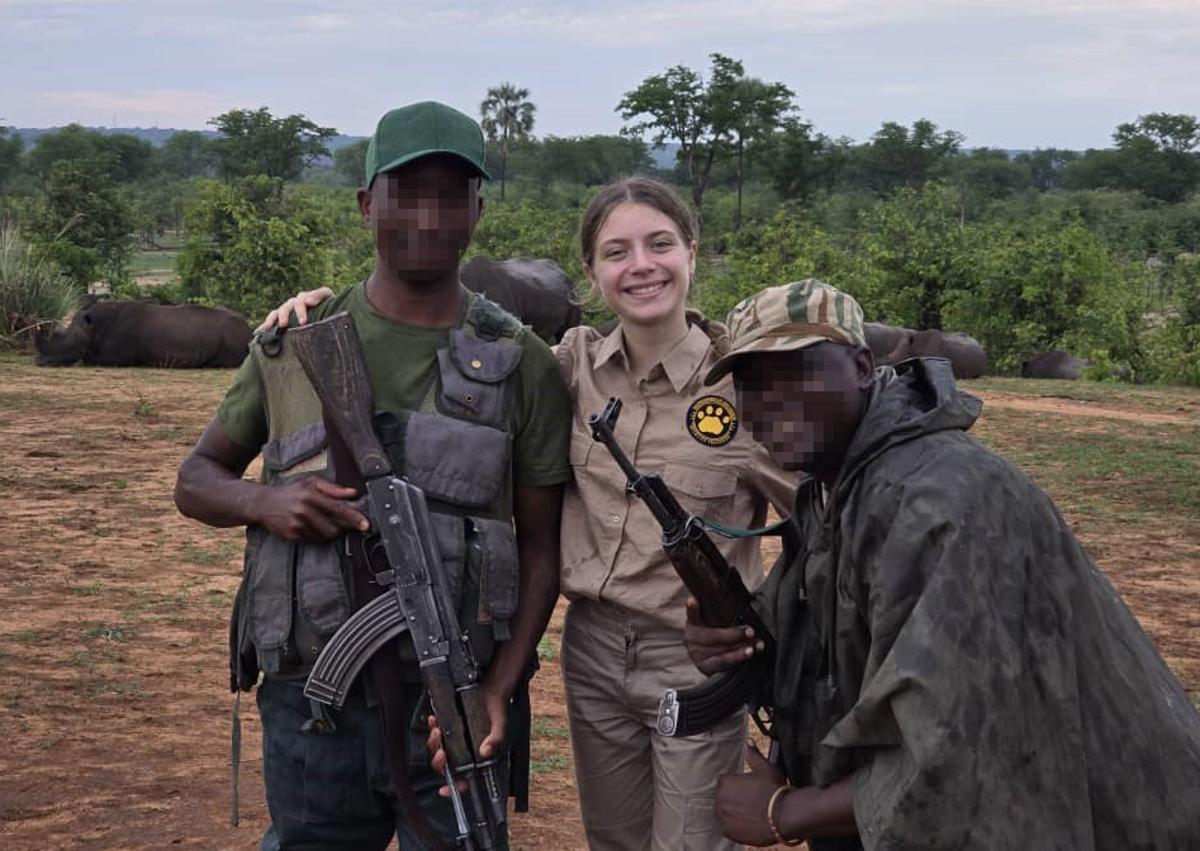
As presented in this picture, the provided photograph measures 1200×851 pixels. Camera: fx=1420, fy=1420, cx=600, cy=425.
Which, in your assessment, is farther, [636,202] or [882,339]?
[882,339]

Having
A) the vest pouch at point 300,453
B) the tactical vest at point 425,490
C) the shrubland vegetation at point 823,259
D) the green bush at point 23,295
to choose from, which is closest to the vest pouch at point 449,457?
the tactical vest at point 425,490

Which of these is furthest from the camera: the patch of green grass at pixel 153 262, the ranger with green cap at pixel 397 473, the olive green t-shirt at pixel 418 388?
the patch of green grass at pixel 153 262

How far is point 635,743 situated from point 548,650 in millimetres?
3648

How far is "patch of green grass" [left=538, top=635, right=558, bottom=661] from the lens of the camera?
21.6 feet

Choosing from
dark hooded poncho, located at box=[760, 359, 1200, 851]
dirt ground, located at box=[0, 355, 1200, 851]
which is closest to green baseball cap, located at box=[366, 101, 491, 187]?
dark hooded poncho, located at box=[760, 359, 1200, 851]

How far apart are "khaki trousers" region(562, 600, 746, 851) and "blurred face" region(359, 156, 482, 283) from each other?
2.92ft

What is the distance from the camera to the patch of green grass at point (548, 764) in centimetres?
522

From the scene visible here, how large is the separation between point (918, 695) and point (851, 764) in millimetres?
286

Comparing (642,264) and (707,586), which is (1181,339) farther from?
(707,586)

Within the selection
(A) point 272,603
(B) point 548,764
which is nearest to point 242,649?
(A) point 272,603

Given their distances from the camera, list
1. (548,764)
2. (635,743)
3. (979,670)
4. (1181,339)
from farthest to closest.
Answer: (1181,339), (548,764), (635,743), (979,670)

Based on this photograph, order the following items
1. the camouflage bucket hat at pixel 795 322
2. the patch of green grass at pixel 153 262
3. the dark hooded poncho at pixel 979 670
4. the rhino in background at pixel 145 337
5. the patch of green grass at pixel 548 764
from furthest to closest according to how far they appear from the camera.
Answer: the patch of green grass at pixel 153 262
the rhino in background at pixel 145 337
the patch of green grass at pixel 548 764
the camouflage bucket hat at pixel 795 322
the dark hooded poncho at pixel 979 670

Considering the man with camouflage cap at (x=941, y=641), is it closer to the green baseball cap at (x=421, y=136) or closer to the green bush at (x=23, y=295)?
the green baseball cap at (x=421, y=136)

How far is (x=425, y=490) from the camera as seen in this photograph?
261cm
